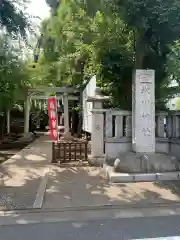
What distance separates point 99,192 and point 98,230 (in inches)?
77.9

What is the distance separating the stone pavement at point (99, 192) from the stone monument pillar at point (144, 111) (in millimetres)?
1196

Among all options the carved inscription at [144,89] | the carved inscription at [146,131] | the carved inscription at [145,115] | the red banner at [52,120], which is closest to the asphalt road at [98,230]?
the carved inscription at [146,131]

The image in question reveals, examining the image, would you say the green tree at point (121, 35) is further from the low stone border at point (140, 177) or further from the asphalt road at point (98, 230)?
the asphalt road at point (98, 230)

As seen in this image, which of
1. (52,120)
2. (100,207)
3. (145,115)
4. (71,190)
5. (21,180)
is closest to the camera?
(100,207)

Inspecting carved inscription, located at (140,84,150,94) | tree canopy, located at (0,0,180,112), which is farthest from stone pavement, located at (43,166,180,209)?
tree canopy, located at (0,0,180,112)

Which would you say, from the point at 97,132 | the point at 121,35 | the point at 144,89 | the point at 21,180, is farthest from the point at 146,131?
the point at 21,180

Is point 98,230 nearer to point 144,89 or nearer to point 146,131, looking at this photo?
point 146,131

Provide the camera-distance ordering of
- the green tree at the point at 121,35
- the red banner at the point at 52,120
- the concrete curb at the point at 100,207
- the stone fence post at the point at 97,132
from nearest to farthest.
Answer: the concrete curb at the point at 100,207 < the green tree at the point at 121,35 < the stone fence post at the point at 97,132 < the red banner at the point at 52,120

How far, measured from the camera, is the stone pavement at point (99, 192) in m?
5.39

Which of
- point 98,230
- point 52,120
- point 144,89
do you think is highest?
point 144,89

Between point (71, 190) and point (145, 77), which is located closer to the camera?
point (71, 190)

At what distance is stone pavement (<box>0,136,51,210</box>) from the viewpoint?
5.41 meters

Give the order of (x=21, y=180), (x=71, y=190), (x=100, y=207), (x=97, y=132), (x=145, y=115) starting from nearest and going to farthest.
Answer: (x=100, y=207)
(x=71, y=190)
(x=21, y=180)
(x=145, y=115)
(x=97, y=132)

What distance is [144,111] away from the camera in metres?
7.56
